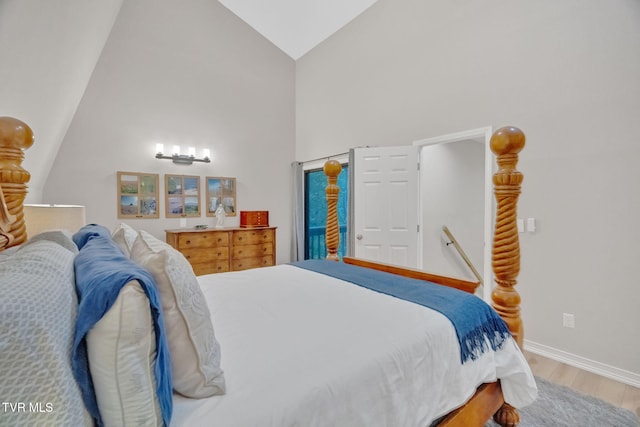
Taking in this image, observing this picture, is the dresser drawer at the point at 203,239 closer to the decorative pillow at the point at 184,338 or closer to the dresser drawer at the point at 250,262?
the dresser drawer at the point at 250,262

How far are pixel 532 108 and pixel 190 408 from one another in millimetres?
3191

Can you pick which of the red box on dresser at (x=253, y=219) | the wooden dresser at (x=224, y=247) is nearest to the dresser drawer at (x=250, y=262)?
the wooden dresser at (x=224, y=247)

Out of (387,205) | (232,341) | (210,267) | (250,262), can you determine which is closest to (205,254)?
(210,267)

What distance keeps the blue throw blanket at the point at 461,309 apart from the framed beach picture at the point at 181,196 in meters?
3.18

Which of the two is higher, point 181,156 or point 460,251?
point 181,156

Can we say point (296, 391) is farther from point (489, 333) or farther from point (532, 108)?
point (532, 108)

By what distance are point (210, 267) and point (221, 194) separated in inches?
45.5

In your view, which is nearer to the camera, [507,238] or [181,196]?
[507,238]

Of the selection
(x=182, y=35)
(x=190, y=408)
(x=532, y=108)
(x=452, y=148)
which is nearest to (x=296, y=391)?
(x=190, y=408)

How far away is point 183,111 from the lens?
160 inches

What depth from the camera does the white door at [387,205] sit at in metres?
3.40

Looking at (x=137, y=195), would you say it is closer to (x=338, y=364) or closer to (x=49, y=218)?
(x=49, y=218)

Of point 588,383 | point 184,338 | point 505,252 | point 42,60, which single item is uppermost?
point 42,60

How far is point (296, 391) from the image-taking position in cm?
79
